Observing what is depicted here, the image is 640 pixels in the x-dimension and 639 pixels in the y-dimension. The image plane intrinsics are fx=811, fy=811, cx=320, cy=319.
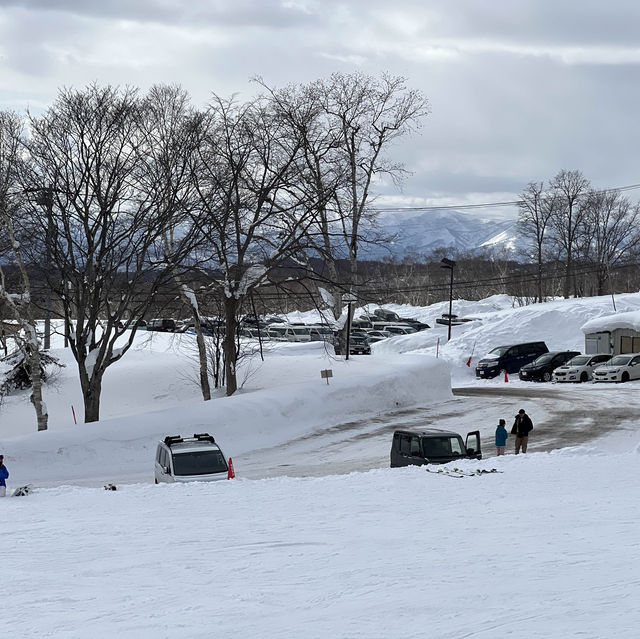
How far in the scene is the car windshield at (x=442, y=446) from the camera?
19688mm

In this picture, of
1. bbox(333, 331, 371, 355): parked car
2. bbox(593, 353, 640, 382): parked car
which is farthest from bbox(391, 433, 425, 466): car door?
bbox(333, 331, 371, 355): parked car

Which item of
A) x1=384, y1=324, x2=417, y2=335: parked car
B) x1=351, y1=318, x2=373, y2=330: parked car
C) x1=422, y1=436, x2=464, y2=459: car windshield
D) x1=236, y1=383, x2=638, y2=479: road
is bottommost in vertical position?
x1=236, y1=383, x2=638, y2=479: road

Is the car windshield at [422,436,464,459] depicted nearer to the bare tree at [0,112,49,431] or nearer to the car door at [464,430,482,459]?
the car door at [464,430,482,459]

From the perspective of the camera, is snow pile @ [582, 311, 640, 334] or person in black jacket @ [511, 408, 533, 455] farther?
snow pile @ [582, 311, 640, 334]

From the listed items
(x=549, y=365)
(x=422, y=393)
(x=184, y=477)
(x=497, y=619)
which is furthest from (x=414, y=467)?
(x=549, y=365)

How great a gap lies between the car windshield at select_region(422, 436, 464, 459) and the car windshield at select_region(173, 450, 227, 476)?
4886 mm

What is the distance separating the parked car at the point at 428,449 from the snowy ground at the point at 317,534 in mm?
887

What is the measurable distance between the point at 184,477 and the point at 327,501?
4.39m

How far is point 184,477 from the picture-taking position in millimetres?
18250

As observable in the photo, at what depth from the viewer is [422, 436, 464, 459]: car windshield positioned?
1969 centimetres

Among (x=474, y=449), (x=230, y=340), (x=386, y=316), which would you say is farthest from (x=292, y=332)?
(x=474, y=449)

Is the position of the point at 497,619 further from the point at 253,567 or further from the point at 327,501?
the point at 327,501

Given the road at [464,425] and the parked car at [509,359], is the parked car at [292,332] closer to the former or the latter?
the parked car at [509,359]

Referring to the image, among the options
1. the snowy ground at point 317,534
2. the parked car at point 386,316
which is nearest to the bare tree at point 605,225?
the parked car at point 386,316
